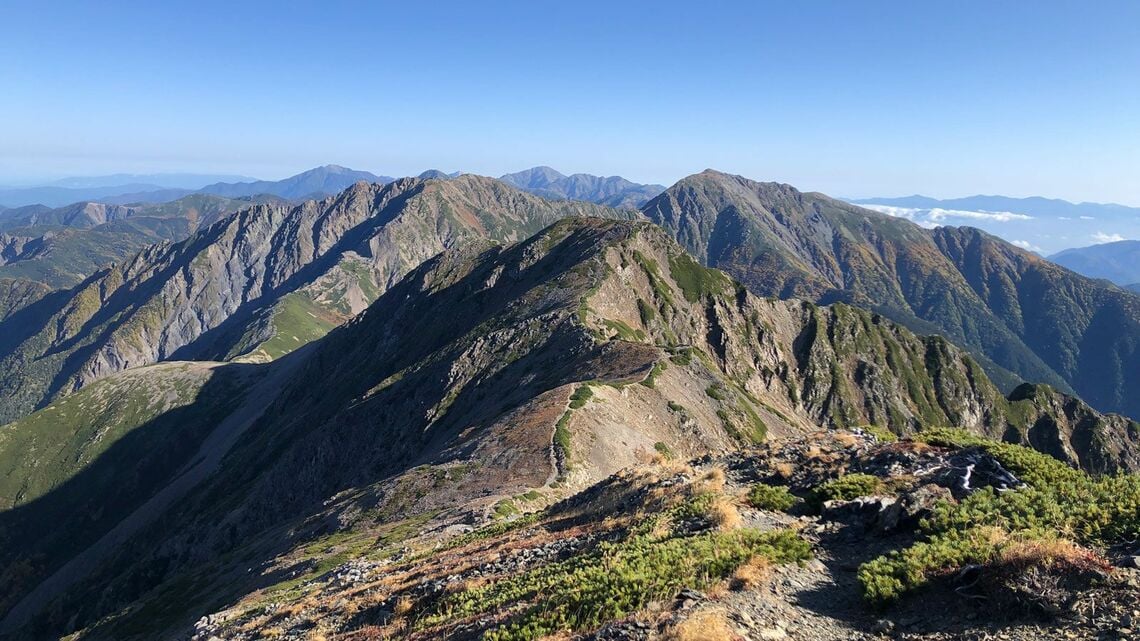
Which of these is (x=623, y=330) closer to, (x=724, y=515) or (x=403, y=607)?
(x=724, y=515)

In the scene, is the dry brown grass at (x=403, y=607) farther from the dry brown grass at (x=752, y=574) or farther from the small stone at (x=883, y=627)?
the small stone at (x=883, y=627)

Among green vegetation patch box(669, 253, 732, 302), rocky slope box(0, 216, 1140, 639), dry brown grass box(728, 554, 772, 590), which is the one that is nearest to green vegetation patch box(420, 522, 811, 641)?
dry brown grass box(728, 554, 772, 590)

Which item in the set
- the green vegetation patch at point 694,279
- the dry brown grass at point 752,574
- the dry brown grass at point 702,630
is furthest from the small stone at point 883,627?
the green vegetation patch at point 694,279

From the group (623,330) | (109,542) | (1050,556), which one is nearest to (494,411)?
(623,330)

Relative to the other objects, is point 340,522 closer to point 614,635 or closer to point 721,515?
point 721,515

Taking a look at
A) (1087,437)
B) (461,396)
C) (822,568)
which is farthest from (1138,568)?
(1087,437)

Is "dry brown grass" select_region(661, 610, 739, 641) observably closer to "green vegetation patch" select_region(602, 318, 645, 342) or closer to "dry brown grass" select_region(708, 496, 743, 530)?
"dry brown grass" select_region(708, 496, 743, 530)
